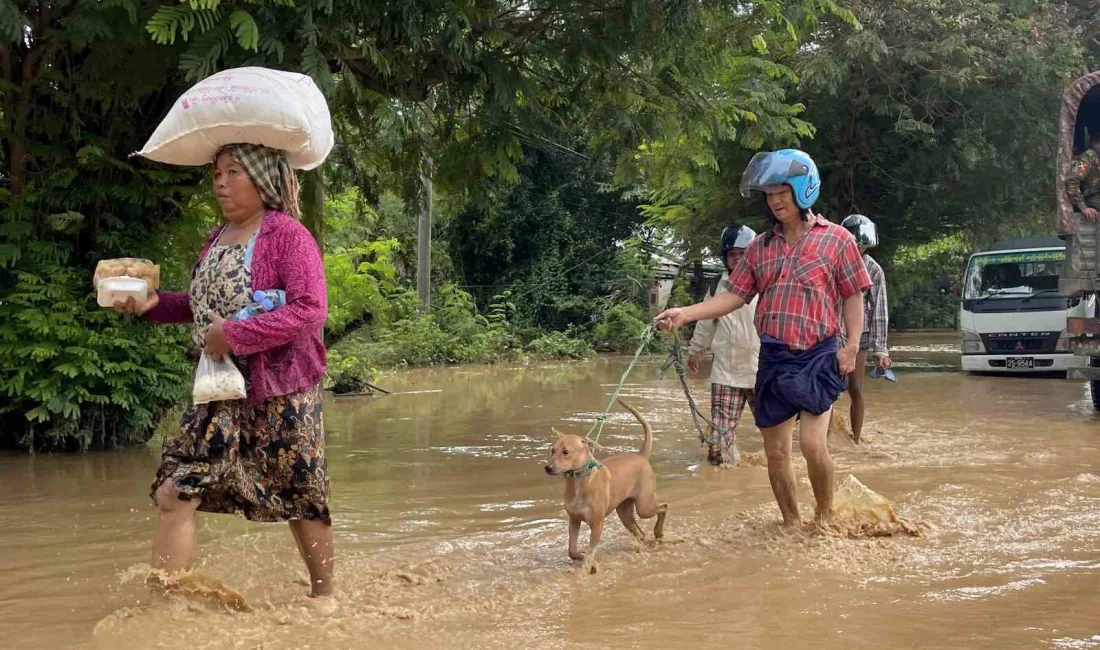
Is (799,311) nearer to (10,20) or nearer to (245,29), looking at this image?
(245,29)

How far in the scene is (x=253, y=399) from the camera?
14.9ft

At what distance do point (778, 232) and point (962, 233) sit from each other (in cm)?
2073

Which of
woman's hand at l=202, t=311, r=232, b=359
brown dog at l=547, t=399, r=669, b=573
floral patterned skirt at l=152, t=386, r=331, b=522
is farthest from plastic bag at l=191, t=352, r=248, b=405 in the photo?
brown dog at l=547, t=399, r=669, b=573

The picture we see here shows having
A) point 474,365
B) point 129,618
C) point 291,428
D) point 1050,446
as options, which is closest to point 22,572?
point 129,618

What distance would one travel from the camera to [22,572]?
18.6ft

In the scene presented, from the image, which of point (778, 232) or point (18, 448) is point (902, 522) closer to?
point (778, 232)

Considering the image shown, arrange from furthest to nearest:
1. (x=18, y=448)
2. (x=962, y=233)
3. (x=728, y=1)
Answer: (x=962, y=233), (x=18, y=448), (x=728, y=1)

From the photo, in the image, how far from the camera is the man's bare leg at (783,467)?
20.9 feet

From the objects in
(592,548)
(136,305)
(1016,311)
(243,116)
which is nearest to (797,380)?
(592,548)

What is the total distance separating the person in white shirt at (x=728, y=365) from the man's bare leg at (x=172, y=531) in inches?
206

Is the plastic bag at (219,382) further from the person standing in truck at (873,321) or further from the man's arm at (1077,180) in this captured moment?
the man's arm at (1077,180)

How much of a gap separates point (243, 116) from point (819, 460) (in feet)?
12.3

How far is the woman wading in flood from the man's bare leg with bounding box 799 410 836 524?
2.90 meters

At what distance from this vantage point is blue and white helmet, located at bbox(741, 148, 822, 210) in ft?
20.2
